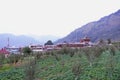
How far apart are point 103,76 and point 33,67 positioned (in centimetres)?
736

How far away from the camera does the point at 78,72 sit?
968 inches

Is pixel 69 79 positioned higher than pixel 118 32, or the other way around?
pixel 118 32

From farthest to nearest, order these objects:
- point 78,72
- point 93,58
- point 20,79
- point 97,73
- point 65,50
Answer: point 65,50, point 93,58, point 20,79, point 97,73, point 78,72

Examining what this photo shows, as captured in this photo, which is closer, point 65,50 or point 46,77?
point 46,77

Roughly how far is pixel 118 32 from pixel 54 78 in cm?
15098

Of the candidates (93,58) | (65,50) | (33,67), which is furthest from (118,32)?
(33,67)

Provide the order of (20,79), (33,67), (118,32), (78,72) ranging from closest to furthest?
(33,67)
(78,72)
(20,79)
(118,32)

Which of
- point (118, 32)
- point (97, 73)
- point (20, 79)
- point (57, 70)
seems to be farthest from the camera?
point (118, 32)

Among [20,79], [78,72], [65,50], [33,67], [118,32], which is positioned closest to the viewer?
[33,67]

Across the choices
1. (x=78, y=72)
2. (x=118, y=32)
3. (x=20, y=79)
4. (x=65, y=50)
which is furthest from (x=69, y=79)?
(x=118, y=32)

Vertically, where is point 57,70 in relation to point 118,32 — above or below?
below

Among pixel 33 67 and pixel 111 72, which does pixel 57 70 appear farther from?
pixel 33 67

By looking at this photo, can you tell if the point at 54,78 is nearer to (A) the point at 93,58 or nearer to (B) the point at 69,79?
(B) the point at 69,79

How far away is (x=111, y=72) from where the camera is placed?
1006 inches
